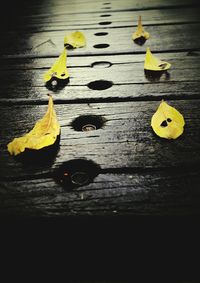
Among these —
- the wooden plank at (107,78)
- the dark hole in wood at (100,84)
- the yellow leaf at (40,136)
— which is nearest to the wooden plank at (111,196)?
the yellow leaf at (40,136)

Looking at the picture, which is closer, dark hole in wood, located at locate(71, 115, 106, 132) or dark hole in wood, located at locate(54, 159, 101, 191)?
dark hole in wood, located at locate(54, 159, 101, 191)

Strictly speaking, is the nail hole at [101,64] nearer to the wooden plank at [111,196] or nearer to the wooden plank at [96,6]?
the wooden plank at [111,196]

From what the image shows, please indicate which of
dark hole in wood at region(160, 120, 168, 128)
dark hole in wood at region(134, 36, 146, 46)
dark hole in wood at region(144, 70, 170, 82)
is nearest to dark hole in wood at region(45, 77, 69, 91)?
dark hole in wood at region(144, 70, 170, 82)

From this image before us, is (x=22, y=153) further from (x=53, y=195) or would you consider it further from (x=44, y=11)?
(x=44, y=11)

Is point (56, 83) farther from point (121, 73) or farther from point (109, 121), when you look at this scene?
point (109, 121)

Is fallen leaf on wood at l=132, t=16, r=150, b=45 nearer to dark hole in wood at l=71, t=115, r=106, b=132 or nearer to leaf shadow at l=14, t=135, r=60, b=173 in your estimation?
dark hole in wood at l=71, t=115, r=106, b=132
